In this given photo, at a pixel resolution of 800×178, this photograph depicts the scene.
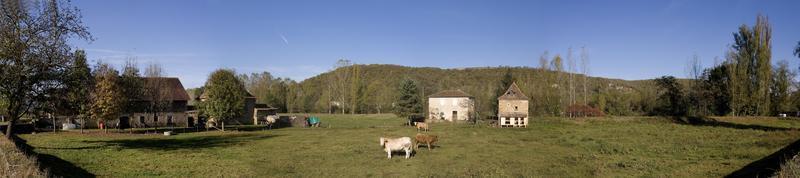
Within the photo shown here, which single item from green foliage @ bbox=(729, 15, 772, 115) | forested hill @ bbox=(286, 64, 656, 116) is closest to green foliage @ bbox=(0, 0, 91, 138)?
forested hill @ bbox=(286, 64, 656, 116)

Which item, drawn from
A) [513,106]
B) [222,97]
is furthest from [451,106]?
[222,97]

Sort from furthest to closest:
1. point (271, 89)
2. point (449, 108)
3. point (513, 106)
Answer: point (271, 89), point (449, 108), point (513, 106)

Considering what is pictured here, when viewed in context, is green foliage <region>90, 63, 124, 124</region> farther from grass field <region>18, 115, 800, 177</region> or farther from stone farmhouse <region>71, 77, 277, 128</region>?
grass field <region>18, 115, 800, 177</region>

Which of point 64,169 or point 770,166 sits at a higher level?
point 770,166

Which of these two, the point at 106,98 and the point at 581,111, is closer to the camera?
the point at 106,98

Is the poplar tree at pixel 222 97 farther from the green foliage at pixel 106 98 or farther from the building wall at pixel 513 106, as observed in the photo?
the building wall at pixel 513 106

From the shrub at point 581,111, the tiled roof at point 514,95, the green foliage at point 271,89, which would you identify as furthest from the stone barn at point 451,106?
the green foliage at point 271,89

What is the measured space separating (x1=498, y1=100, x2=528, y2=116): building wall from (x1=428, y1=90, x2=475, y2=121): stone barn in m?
11.1

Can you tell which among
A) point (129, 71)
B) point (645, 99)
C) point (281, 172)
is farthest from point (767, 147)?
point (645, 99)

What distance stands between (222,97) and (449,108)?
31368 mm

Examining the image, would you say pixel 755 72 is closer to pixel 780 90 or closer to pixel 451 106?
pixel 780 90

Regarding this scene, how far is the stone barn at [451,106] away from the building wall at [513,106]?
438 inches

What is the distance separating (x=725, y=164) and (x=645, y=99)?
2786 inches

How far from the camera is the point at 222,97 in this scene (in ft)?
143
